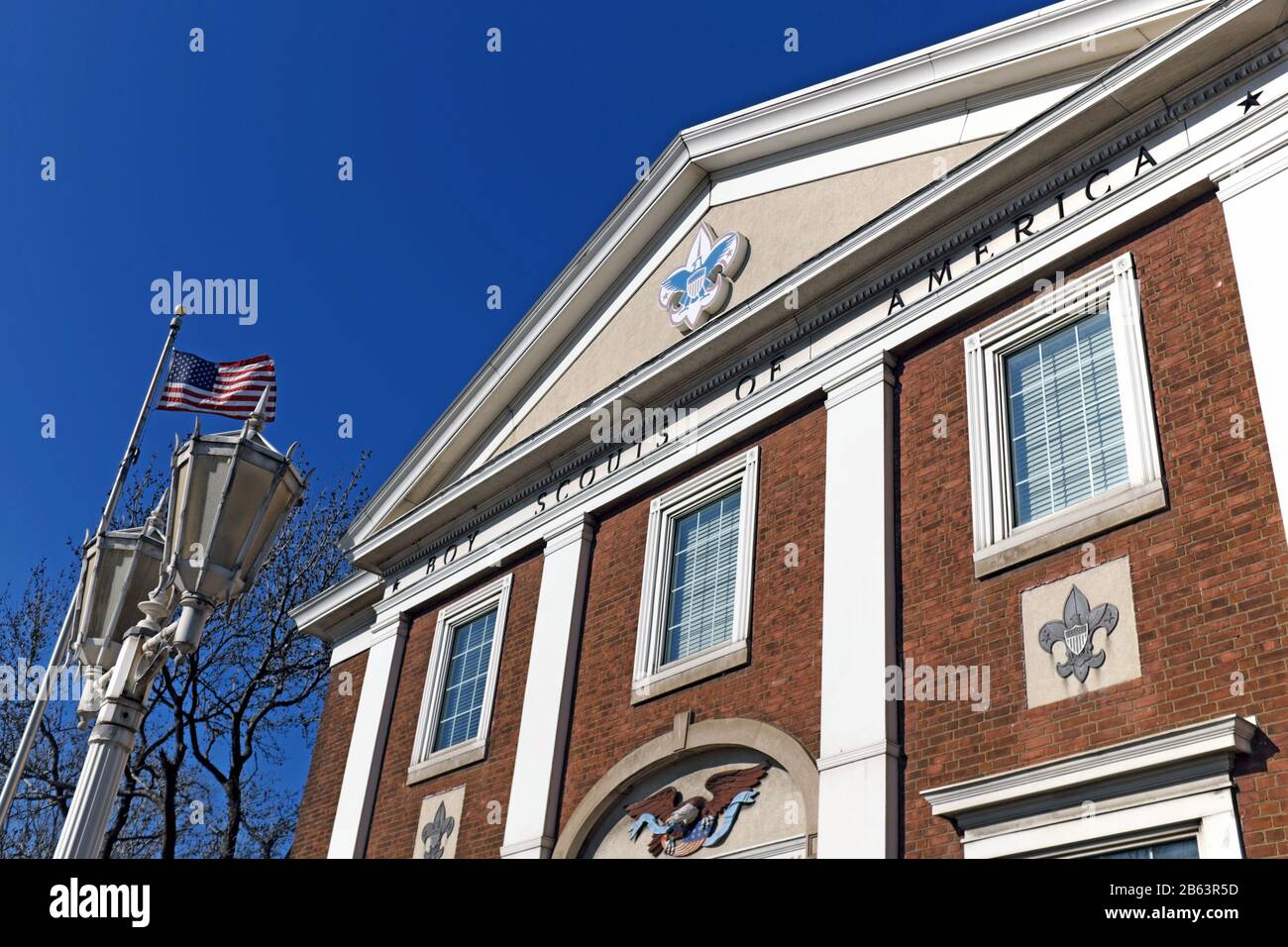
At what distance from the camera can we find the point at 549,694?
13891 mm

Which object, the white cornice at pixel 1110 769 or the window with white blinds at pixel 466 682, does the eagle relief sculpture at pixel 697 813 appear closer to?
the white cornice at pixel 1110 769

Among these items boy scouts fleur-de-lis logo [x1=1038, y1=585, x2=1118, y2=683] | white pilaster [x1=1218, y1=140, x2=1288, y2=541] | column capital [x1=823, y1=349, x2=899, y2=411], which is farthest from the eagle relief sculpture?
white pilaster [x1=1218, y1=140, x2=1288, y2=541]

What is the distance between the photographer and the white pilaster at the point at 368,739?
15.8 metres

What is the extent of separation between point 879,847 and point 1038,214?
5.68 m

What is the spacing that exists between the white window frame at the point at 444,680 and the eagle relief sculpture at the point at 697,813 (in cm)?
318

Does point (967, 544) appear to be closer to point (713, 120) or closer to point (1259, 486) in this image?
point (1259, 486)

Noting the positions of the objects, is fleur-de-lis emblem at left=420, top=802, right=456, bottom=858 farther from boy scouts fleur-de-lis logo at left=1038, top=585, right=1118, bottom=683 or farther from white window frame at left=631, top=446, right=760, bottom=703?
boy scouts fleur-de-lis logo at left=1038, top=585, right=1118, bottom=683

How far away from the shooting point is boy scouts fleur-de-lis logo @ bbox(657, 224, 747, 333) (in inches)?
585

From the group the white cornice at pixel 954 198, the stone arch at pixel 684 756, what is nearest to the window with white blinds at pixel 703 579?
the stone arch at pixel 684 756

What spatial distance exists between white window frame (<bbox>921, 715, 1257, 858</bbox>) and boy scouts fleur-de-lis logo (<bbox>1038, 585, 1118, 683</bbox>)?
789 millimetres

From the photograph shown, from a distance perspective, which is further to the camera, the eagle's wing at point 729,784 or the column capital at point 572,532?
the column capital at point 572,532

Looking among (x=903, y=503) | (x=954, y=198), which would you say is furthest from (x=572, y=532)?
(x=954, y=198)
